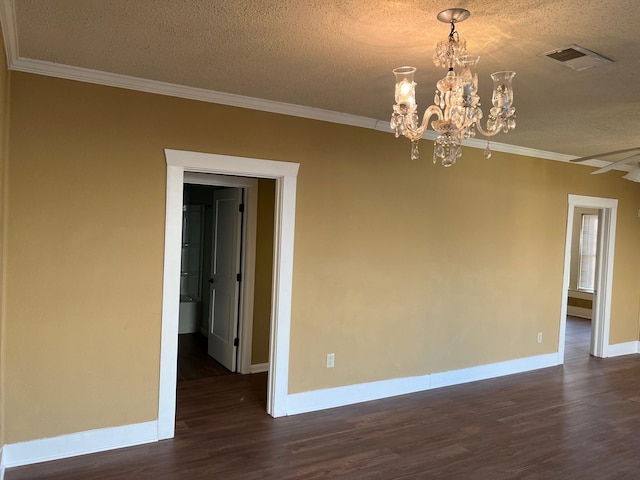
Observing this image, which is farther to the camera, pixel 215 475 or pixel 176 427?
pixel 176 427

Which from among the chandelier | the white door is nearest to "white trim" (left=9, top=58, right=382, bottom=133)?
the white door

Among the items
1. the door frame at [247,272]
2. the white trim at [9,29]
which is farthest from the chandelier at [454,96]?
the door frame at [247,272]

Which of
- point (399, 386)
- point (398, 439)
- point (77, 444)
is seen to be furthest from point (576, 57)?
point (77, 444)

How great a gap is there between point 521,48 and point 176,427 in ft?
11.3

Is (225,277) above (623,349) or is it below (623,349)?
above

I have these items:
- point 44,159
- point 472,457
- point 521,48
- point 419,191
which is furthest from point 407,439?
point 44,159

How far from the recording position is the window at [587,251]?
9492 millimetres

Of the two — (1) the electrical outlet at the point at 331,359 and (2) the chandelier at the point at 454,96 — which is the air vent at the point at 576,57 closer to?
(2) the chandelier at the point at 454,96

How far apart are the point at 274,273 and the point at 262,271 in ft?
Result: 4.29

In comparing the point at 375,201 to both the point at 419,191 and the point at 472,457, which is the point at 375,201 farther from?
the point at 472,457

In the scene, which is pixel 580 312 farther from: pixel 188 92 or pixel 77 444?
pixel 77 444

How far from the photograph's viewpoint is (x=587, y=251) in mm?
9570

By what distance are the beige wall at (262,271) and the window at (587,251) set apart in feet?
23.9

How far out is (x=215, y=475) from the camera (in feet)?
9.82
